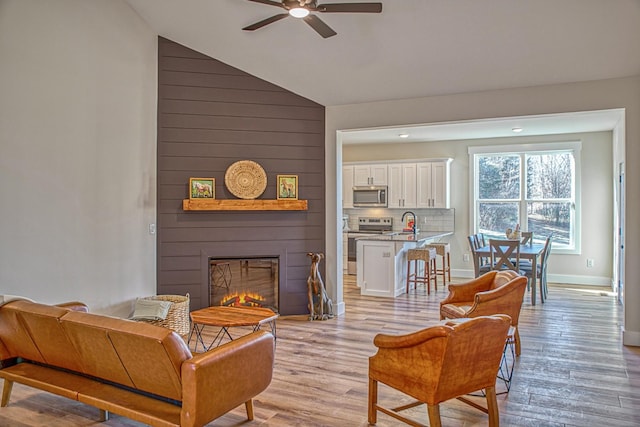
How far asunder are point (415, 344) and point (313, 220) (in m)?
3.42

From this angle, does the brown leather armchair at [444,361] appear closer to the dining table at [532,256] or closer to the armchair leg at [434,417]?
the armchair leg at [434,417]

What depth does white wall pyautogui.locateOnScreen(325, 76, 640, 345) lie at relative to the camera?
15.0 ft

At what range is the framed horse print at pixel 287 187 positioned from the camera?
18.8 ft

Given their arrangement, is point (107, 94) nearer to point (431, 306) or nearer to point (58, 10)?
point (58, 10)

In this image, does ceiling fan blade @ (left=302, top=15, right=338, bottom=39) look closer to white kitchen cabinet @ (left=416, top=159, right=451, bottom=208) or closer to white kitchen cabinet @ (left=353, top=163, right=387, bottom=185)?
white kitchen cabinet @ (left=416, top=159, right=451, bottom=208)

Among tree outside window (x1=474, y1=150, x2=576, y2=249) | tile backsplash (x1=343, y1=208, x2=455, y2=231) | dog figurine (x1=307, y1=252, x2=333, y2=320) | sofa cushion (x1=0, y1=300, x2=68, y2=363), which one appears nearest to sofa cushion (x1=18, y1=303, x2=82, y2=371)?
sofa cushion (x1=0, y1=300, x2=68, y2=363)

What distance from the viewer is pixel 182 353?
2.39 metres

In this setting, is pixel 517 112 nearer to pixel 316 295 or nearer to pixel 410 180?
pixel 316 295

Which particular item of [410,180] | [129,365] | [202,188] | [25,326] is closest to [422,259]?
[410,180]

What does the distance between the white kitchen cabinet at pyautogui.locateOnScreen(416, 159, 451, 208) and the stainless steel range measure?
0.83m

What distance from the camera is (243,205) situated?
552cm

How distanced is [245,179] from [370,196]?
13.5 feet

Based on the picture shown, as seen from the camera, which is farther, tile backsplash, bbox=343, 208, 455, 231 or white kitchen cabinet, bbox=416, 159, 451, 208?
tile backsplash, bbox=343, 208, 455, 231

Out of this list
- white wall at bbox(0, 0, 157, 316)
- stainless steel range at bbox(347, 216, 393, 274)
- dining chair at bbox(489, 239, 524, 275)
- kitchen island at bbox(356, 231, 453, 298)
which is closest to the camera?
white wall at bbox(0, 0, 157, 316)
